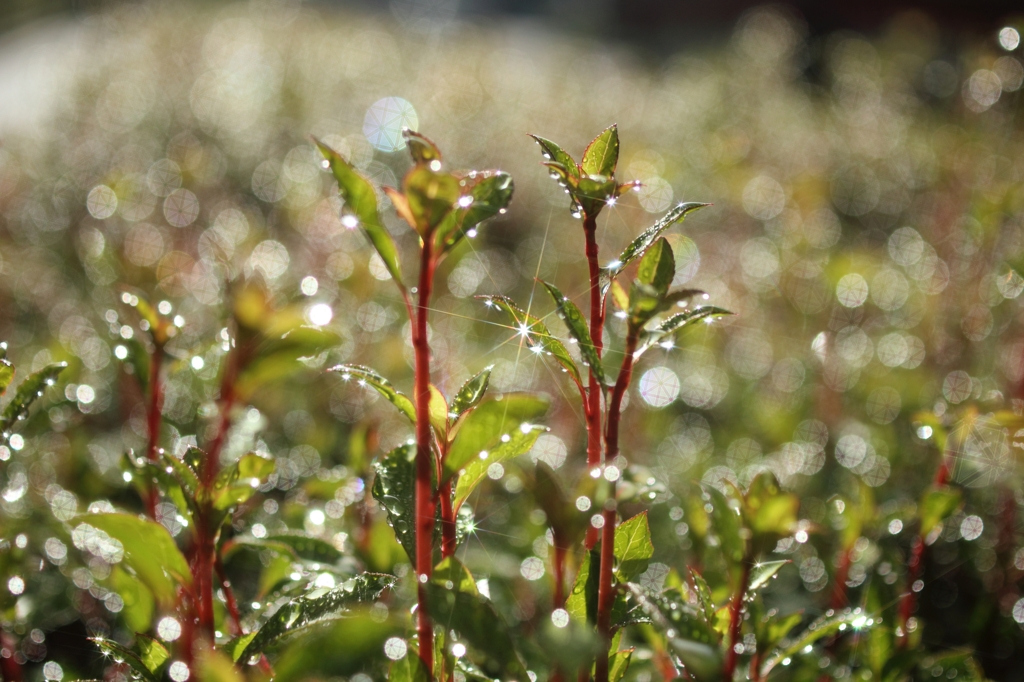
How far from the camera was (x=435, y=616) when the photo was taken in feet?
1.82

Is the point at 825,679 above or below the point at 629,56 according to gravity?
below

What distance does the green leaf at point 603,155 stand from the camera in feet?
2.26

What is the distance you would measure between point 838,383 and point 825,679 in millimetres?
1024

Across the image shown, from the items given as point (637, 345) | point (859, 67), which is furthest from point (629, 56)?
point (637, 345)

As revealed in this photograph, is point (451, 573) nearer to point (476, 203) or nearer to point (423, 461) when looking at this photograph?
point (423, 461)

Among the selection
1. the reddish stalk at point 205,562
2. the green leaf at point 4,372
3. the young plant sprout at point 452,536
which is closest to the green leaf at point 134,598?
the young plant sprout at point 452,536

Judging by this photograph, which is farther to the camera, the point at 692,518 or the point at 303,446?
the point at 303,446

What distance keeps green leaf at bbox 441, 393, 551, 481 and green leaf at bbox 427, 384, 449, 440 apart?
48 mm

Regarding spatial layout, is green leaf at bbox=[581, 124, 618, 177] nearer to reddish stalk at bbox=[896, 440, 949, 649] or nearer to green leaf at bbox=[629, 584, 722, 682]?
green leaf at bbox=[629, 584, 722, 682]

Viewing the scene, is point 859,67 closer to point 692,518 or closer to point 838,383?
point 838,383

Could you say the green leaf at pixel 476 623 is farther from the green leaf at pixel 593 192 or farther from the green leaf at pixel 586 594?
the green leaf at pixel 593 192

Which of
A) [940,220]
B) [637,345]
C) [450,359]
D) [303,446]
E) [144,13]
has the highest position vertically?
[144,13]

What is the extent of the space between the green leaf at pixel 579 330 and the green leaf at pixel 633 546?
0.19 meters

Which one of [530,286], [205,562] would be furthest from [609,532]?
[530,286]
